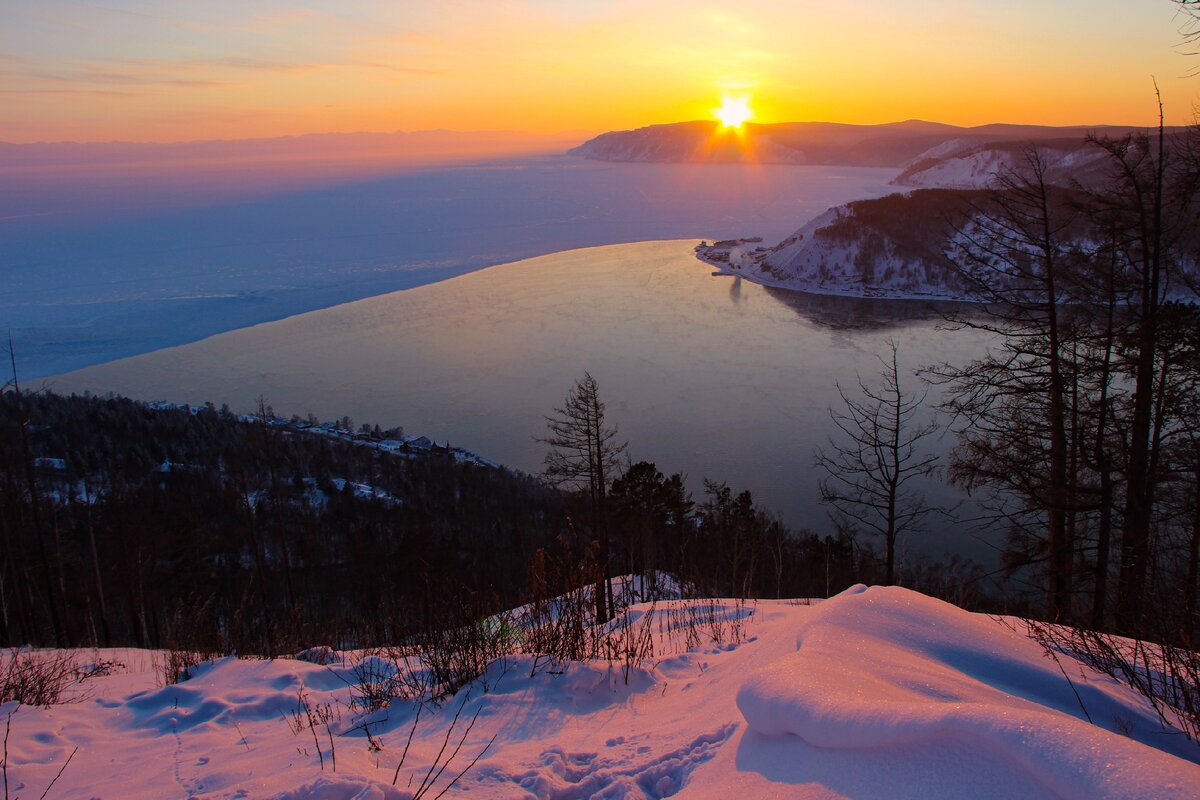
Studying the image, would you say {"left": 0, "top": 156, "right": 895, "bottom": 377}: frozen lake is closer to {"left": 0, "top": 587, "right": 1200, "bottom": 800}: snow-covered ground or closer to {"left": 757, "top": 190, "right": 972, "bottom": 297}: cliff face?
{"left": 757, "top": 190, "right": 972, "bottom": 297}: cliff face

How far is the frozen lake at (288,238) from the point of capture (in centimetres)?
4644

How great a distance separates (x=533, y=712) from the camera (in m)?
3.44

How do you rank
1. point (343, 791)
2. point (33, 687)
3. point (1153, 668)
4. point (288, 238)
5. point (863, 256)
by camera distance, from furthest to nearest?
point (288, 238)
point (863, 256)
point (33, 687)
point (1153, 668)
point (343, 791)

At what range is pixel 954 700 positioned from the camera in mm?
2615

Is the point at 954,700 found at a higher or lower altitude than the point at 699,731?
higher

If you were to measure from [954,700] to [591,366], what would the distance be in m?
32.7

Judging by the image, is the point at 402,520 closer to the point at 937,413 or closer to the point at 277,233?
the point at 937,413

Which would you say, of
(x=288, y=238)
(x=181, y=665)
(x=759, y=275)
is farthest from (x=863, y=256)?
(x=181, y=665)

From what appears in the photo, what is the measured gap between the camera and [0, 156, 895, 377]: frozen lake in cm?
4644

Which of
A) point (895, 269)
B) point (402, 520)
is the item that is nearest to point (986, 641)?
point (402, 520)

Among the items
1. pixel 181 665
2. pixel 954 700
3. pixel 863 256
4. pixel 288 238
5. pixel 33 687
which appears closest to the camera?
pixel 954 700

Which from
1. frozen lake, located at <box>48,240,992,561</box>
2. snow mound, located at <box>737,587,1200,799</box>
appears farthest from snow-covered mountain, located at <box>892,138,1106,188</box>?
snow mound, located at <box>737,587,1200,799</box>

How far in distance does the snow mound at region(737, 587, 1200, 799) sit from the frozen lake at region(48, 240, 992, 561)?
750 inches

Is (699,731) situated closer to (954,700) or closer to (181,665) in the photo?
(954,700)
